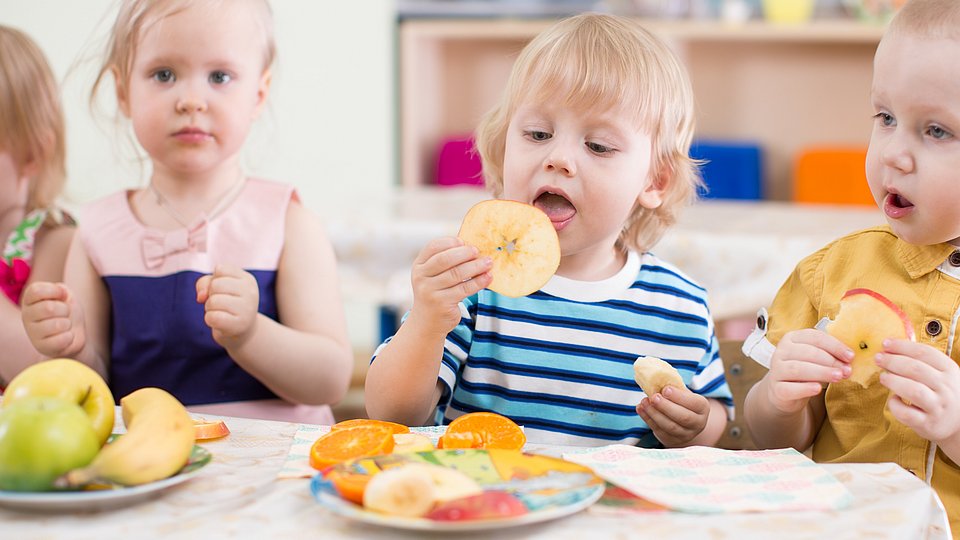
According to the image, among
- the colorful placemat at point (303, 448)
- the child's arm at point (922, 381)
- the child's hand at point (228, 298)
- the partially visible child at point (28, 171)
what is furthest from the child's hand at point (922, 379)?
the partially visible child at point (28, 171)

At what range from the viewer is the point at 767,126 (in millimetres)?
4594

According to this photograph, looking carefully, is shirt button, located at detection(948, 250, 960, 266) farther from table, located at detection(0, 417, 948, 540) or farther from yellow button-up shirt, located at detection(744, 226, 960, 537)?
table, located at detection(0, 417, 948, 540)

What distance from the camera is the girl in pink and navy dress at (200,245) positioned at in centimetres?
148

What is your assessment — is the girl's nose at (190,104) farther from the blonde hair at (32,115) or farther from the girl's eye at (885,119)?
the girl's eye at (885,119)

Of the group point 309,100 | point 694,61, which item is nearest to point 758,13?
point 694,61

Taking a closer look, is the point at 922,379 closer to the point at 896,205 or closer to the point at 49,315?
the point at 896,205

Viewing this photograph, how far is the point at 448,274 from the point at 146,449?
0.39 metres

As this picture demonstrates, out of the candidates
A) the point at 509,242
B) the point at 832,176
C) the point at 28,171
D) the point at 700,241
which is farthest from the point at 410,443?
the point at 832,176

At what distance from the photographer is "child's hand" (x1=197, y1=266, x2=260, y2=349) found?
1.32 metres

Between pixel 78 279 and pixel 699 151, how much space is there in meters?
3.17

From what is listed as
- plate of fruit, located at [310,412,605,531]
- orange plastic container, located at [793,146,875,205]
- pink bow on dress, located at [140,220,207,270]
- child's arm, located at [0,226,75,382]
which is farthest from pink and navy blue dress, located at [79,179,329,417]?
orange plastic container, located at [793,146,875,205]

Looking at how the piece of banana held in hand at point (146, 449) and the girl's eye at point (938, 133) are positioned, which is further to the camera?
the girl's eye at point (938, 133)

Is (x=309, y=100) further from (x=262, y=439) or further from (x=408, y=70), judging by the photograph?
(x=262, y=439)

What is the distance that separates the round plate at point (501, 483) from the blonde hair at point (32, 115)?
3.50ft
